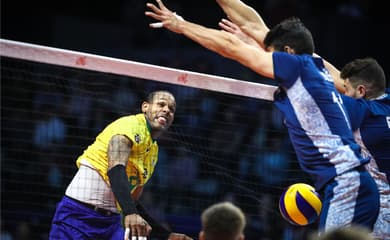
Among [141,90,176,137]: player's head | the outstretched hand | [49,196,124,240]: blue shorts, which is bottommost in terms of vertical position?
[49,196,124,240]: blue shorts

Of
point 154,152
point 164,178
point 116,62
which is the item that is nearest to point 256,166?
point 164,178

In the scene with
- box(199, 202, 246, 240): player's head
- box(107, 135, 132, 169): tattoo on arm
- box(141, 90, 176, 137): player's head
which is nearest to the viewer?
box(199, 202, 246, 240): player's head

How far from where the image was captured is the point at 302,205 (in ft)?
19.4

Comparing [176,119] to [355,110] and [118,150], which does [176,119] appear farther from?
[355,110]

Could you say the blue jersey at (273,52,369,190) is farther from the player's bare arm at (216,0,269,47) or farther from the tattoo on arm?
the tattoo on arm

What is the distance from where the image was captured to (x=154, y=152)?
7.18 metres

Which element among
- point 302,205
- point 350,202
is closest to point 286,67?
point 350,202

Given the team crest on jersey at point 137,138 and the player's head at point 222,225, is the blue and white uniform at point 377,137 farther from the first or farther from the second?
the team crest on jersey at point 137,138

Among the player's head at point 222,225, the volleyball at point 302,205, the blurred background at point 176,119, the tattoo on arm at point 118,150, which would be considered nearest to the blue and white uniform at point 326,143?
the volleyball at point 302,205

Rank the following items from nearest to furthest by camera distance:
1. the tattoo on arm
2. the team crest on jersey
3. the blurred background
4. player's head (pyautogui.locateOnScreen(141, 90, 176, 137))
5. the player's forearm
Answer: the player's forearm → the tattoo on arm → the team crest on jersey → player's head (pyautogui.locateOnScreen(141, 90, 176, 137)) → the blurred background

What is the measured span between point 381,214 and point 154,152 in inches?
88.5

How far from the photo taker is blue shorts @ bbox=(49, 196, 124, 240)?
22.7 feet

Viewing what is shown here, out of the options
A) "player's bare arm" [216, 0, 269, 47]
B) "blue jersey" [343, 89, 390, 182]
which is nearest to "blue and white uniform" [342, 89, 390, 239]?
"blue jersey" [343, 89, 390, 182]

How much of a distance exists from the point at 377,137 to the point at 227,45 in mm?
1303
